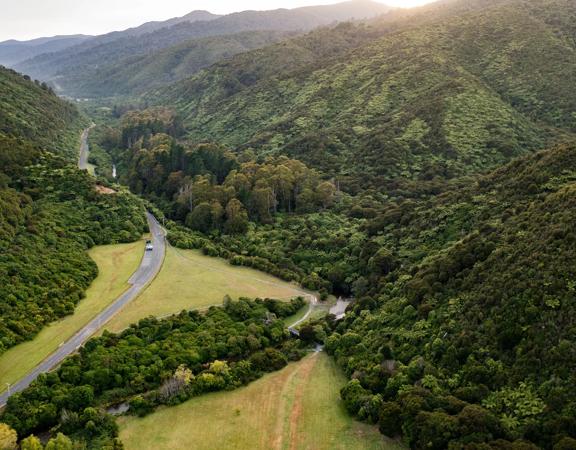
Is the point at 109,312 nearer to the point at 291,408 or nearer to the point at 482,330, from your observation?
the point at 291,408

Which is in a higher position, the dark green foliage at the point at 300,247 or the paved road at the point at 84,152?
the paved road at the point at 84,152

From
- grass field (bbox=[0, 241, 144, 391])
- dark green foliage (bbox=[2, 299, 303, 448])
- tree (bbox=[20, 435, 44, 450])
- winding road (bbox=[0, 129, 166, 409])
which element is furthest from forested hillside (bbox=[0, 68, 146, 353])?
tree (bbox=[20, 435, 44, 450])

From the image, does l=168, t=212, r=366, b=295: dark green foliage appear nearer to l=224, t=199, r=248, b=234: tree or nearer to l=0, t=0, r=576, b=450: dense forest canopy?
Answer: l=0, t=0, r=576, b=450: dense forest canopy

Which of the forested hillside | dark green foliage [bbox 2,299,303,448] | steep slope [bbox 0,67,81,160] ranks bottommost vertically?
dark green foliage [bbox 2,299,303,448]

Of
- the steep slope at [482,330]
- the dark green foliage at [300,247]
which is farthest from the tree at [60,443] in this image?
the dark green foliage at [300,247]

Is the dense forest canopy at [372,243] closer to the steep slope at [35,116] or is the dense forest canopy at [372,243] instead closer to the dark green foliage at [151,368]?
the dark green foliage at [151,368]

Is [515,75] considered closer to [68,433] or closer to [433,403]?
[433,403]
